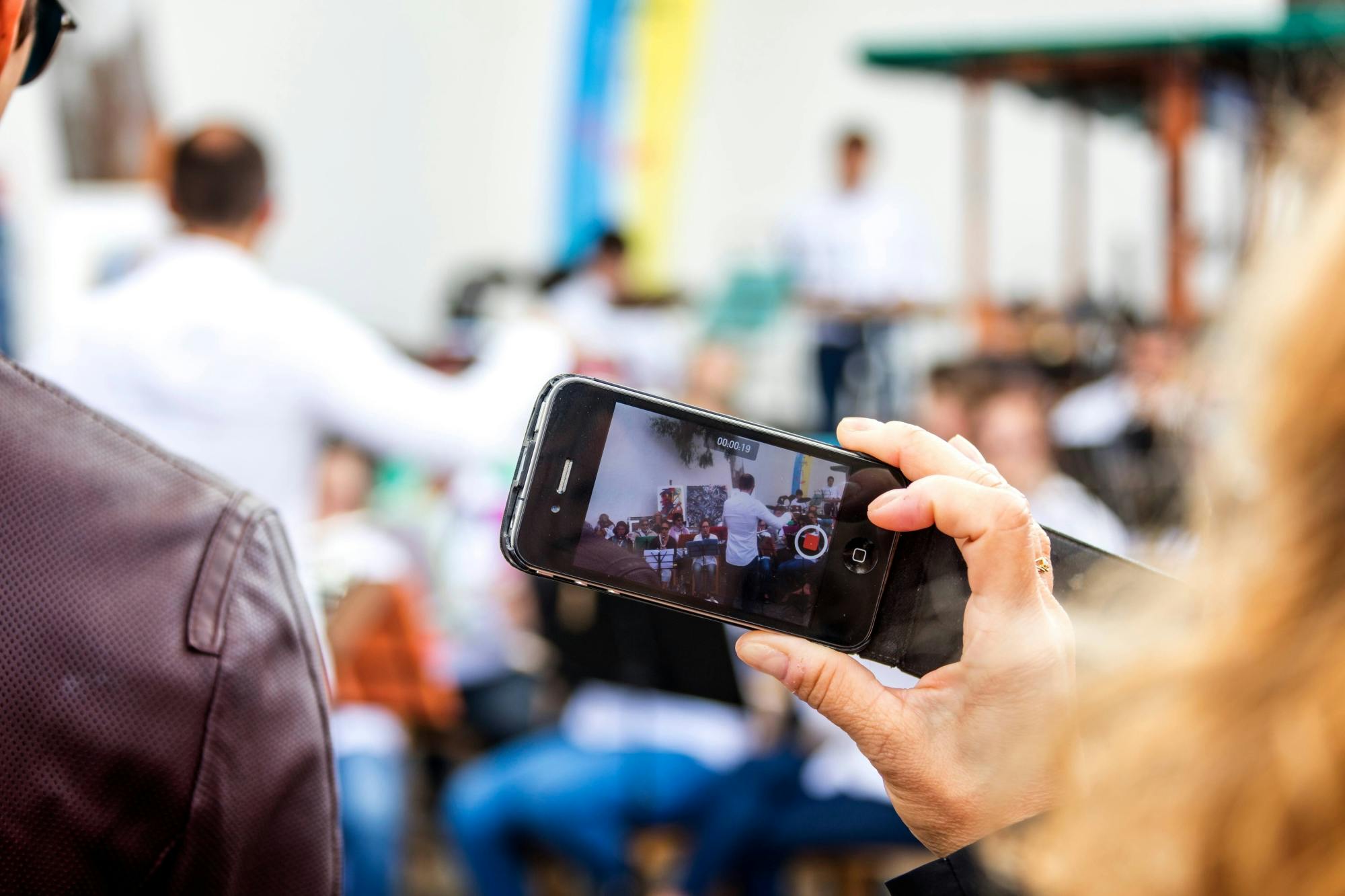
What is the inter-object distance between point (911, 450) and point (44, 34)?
0.57 m

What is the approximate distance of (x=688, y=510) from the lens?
2.65 ft

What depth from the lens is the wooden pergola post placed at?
5672 mm

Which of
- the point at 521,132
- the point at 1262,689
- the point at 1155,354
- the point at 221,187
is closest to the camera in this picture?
the point at 1262,689

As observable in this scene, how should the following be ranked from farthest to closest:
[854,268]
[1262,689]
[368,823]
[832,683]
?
[854,268]
[368,823]
[832,683]
[1262,689]

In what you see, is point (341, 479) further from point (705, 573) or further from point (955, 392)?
point (705, 573)

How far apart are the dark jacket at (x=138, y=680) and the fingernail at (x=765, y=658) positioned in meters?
0.24

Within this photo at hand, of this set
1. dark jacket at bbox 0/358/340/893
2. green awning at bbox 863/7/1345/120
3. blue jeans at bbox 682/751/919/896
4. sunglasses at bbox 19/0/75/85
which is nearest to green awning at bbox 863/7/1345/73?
green awning at bbox 863/7/1345/120

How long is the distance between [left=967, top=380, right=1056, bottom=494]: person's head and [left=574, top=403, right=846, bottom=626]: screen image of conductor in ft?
6.85

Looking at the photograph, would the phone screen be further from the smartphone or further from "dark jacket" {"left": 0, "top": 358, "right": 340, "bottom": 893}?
"dark jacket" {"left": 0, "top": 358, "right": 340, "bottom": 893}

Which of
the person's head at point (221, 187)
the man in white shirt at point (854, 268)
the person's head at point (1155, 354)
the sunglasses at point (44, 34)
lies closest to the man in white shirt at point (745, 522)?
the sunglasses at point (44, 34)

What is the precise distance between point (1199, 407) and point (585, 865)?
244 cm

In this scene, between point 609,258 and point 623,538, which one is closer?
point 623,538

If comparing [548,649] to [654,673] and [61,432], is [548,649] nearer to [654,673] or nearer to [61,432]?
[654,673]

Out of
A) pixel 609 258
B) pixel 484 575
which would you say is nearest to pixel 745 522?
pixel 484 575
